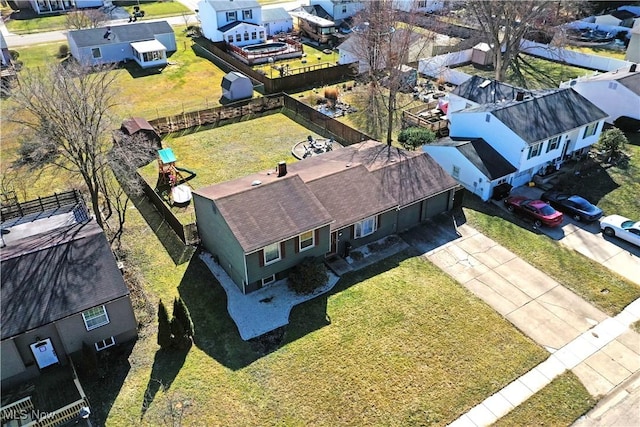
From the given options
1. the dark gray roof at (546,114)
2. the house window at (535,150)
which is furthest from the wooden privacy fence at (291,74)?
the house window at (535,150)

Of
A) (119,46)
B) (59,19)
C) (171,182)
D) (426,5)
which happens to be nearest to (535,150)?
(171,182)

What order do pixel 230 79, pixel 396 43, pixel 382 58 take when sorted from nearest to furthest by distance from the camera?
pixel 396 43, pixel 230 79, pixel 382 58

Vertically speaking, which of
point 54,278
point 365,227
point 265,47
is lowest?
point 365,227

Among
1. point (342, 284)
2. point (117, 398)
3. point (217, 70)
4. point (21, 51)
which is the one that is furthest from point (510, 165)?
point (21, 51)

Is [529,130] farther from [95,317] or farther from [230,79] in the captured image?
[95,317]

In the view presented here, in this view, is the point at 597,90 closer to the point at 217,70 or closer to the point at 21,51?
the point at 217,70

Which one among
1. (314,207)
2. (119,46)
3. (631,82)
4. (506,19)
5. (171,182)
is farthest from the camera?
(119,46)
